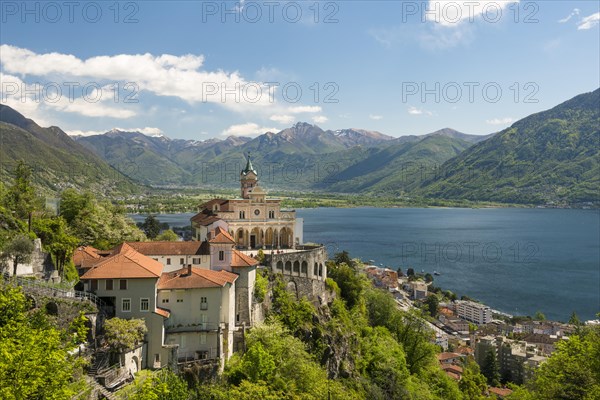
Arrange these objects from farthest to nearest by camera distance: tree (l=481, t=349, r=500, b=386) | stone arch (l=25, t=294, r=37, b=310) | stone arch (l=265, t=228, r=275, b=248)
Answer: tree (l=481, t=349, r=500, b=386) < stone arch (l=265, t=228, r=275, b=248) < stone arch (l=25, t=294, r=37, b=310)

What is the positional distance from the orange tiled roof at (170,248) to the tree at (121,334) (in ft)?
43.3

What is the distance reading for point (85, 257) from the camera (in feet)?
125

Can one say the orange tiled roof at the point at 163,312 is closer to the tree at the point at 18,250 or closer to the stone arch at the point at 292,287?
the tree at the point at 18,250

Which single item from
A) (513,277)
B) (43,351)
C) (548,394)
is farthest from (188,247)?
(513,277)

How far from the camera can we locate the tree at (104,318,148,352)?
2777 cm

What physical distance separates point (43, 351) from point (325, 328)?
34.5 m

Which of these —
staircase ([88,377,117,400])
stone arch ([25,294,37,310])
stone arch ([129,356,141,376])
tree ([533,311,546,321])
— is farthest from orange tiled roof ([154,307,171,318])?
tree ([533,311,546,321])

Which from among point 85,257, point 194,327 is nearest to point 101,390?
point 194,327

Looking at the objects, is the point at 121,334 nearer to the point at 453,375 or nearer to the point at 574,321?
the point at 453,375

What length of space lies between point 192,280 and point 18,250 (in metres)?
10.9

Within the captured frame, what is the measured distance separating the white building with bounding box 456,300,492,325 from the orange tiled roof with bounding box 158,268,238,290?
78.8 meters

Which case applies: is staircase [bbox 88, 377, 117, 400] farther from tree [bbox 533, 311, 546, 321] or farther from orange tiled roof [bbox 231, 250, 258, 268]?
tree [bbox 533, 311, 546, 321]

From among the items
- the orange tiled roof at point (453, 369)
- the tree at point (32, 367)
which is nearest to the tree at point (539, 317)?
the orange tiled roof at point (453, 369)

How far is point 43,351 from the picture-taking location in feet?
54.2
